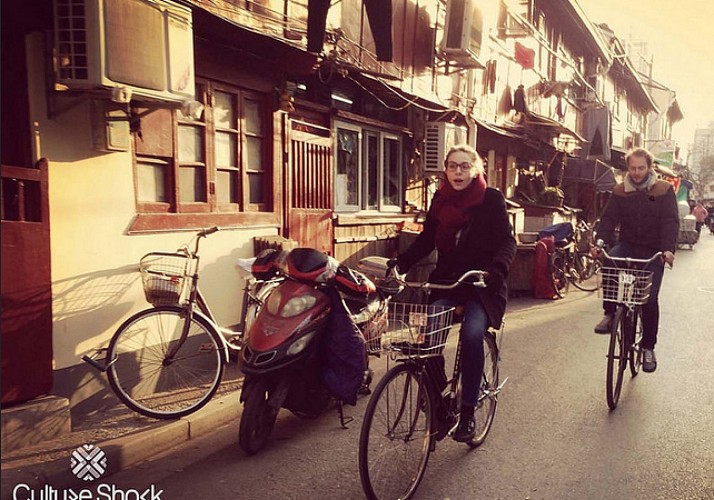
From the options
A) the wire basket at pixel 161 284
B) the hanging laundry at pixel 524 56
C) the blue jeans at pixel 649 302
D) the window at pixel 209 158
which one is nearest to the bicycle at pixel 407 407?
the wire basket at pixel 161 284

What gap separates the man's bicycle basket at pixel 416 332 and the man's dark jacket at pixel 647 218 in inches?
131

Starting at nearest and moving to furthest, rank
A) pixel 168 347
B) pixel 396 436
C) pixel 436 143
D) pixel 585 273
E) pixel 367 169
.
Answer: pixel 396 436 < pixel 168 347 < pixel 367 169 < pixel 436 143 < pixel 585 273

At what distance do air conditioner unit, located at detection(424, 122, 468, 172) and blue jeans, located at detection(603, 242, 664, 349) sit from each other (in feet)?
19.5

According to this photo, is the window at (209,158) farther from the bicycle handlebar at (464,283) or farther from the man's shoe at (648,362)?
the man's shoe at (648,362)

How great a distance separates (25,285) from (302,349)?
2.04 meters

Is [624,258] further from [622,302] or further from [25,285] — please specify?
[25,285]

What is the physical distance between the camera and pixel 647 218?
19.0 feet

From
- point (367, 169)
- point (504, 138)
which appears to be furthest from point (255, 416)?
point (504, 138)

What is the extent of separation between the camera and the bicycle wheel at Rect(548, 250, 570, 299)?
37.8 feet

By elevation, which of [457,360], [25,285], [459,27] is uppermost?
[459,27]

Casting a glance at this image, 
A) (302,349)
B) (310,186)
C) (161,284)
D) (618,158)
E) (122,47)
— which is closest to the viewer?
(302,349)

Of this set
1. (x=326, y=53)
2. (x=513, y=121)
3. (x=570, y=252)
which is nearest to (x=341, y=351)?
(x=326, y=53)

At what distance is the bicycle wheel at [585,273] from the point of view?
43.4 ft

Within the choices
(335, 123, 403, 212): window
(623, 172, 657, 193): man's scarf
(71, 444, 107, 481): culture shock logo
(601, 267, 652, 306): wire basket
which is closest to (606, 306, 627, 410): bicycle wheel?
(601, 267, 652, 306): wire basket
